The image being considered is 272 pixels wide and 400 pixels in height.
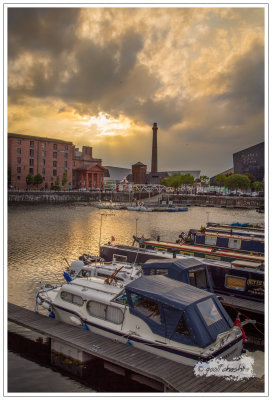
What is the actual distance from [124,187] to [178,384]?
457 feet

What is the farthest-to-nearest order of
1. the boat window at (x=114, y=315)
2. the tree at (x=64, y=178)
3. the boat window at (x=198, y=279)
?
the tree at (x=64, y=178)
the boat window at (x=198, y=279)
the boat window at (x=114, y=315)

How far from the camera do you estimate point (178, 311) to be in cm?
971

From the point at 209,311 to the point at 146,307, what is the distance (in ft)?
6.78

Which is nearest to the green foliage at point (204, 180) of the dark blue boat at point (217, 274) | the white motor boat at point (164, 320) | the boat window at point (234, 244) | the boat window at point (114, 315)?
→ the boat window at point (234, 244)

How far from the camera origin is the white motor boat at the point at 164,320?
9.70m

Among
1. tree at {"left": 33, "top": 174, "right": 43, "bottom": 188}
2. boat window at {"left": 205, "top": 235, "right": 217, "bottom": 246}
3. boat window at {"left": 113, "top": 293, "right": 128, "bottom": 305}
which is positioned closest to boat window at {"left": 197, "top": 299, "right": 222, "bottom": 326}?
boat window at {"left": 113, "top": 293, "right": 128, "bottom": 305}

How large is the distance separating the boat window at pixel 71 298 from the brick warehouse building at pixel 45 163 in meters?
86.3

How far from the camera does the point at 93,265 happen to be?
1761 cm

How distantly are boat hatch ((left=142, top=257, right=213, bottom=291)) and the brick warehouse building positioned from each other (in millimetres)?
87173

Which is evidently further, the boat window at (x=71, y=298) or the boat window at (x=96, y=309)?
the boat window at (x=71, y=298)

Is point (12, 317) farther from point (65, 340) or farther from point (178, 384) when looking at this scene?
point (178, 384)

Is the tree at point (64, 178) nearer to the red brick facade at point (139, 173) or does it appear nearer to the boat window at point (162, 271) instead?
the red brick facade at point (139, 173)

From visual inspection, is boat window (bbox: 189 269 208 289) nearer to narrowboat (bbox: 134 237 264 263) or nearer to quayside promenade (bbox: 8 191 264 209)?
narrowboat (bbox: 134 237 264 263)

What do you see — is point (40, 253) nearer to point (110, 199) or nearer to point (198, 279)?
point (198, 279)
